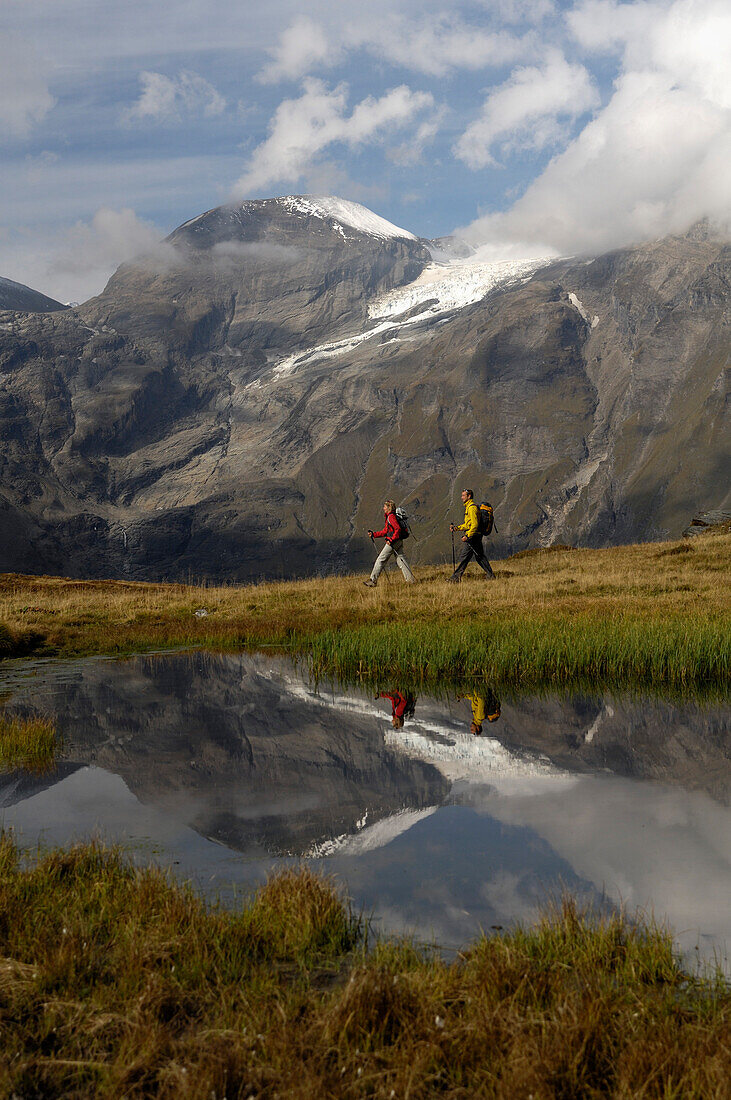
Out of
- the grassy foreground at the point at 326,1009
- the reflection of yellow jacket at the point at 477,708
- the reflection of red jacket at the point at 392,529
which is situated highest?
the reflection of red jacket at the point at 392,529

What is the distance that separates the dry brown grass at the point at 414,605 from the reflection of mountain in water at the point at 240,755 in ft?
19.7

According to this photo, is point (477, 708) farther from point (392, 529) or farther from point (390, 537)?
point (390, 537)

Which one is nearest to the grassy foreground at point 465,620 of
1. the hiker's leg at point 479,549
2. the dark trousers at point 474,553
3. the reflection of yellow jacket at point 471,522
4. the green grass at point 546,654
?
the green grass at point 546,654

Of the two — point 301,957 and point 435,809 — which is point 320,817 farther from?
point 301,957

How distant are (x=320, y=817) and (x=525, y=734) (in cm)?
479

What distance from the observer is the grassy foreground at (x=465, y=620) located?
1864 cm

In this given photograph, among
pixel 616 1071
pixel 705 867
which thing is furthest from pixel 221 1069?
pixel 705 867

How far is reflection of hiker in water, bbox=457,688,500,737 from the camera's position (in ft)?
47.1

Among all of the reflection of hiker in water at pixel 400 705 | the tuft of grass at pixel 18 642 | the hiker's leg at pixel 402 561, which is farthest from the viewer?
the hiker's leg at pixel 402 561

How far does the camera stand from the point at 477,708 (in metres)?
15.8

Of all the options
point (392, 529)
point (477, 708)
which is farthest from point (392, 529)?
point (477, 708)

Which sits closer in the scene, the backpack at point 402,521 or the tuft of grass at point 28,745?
the tuft of grass at point 28,745

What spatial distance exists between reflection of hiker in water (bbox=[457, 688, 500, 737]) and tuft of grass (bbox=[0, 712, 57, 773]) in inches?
252

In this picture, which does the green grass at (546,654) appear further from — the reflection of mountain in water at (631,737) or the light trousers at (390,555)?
the light trousers at (390,555)
